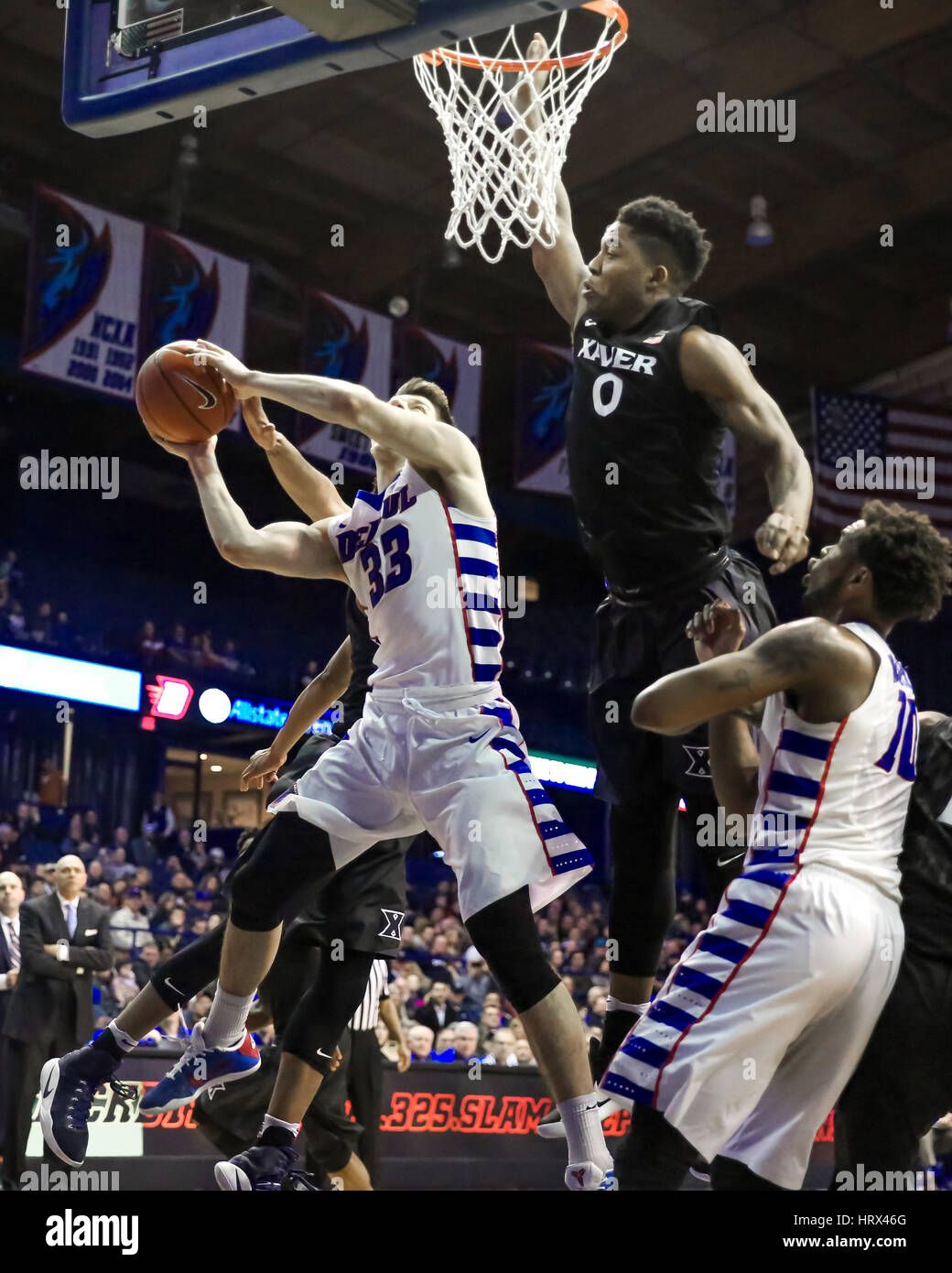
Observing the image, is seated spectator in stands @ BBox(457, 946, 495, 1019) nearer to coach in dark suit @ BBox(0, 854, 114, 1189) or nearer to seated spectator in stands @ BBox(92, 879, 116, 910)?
seated spectator in stands @ BBox(92, 879, 116, 910)

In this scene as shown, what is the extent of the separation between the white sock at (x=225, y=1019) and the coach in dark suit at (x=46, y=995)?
4923mm

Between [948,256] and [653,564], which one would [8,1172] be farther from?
[948,256]

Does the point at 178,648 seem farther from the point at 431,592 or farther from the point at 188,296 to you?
the point at 431,592

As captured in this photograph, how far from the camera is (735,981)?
129 inches

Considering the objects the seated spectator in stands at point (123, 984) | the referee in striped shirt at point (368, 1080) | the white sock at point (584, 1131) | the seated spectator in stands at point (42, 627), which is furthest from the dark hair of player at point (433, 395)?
the seated spectator in stands at point (42, 627)

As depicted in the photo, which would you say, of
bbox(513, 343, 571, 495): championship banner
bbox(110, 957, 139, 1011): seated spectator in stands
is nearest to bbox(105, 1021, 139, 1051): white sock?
bbox(110, 957, 139, 1011): seated spectator in stands

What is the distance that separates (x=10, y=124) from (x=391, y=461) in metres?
12.5

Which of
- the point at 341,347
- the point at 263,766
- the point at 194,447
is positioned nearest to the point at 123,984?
the point at 341,347

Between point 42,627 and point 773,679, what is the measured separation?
614 inches

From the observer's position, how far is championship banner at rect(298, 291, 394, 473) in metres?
15.6

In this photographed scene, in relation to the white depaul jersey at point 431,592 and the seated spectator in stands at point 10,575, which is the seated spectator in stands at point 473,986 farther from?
the white depaul jersey at point 431,592

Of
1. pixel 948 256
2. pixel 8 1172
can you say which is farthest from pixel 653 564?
pixel 948 256

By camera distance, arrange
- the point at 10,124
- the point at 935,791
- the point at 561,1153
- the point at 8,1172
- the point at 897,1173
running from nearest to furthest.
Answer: the point at 897,1173 → the point at 935,791 → the point at 8,1172 → the point at 561,1153 → the point at 10,124
